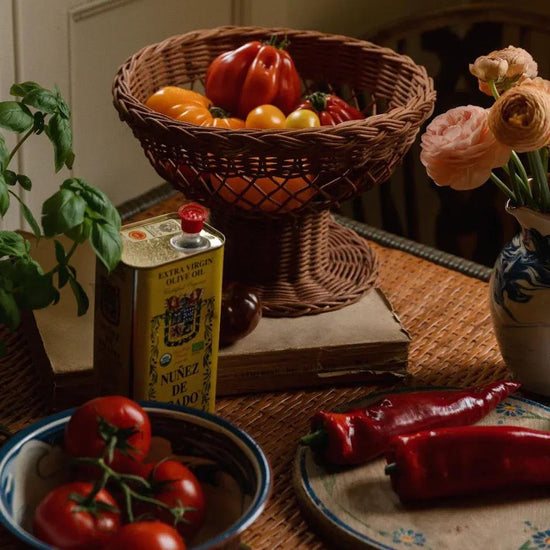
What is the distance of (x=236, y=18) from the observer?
1.88 metres

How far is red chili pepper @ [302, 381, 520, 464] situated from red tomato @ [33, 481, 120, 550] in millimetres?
274

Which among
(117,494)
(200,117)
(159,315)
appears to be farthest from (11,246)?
(200,117)

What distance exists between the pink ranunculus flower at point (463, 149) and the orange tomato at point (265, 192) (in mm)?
165

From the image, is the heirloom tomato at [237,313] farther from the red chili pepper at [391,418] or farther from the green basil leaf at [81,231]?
the green basil leaf at [81,231]

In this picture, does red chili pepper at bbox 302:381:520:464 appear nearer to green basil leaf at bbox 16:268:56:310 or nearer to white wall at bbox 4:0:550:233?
green basil leaf at bbox 16:268:56:310

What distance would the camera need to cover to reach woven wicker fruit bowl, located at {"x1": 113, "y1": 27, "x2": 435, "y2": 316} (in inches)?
43.3

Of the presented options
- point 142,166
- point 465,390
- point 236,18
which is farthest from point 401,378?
point 236,18

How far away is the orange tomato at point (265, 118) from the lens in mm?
1226

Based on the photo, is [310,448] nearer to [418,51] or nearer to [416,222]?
[416,222]

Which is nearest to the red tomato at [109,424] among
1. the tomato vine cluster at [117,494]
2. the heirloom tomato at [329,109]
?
the tomato vine cluster at [117,494]

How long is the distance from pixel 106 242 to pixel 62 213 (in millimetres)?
45

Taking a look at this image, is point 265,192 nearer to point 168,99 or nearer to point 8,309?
point 168,99

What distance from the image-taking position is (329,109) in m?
1.31

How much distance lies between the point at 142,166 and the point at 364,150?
0.78m
